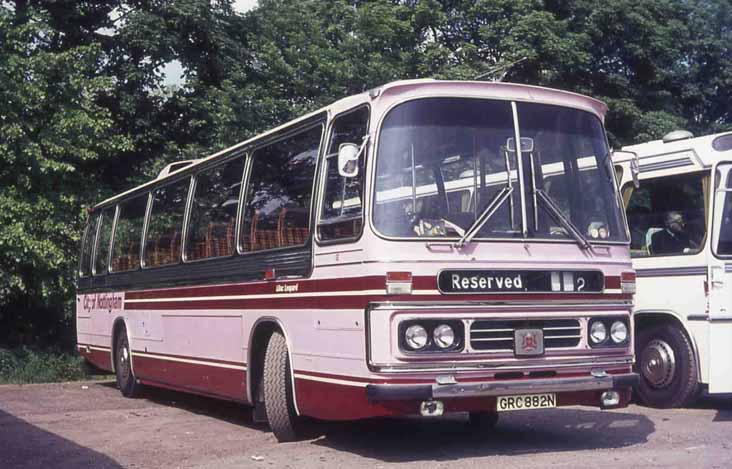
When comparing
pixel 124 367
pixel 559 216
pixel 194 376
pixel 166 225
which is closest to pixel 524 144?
pixel 559 216

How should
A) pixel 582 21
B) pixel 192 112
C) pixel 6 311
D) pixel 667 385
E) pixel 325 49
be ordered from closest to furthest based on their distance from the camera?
pixel 667 385, pixel 6 311, pixel 192 112, pixel 325 49, pixel 582 21

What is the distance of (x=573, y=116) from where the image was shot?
9.52m

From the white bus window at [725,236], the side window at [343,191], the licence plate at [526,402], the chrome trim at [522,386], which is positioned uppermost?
the side window at [343,191]

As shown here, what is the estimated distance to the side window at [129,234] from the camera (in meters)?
15.2

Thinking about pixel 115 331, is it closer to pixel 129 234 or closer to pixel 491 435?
pixel 129 234

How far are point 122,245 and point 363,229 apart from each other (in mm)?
8539

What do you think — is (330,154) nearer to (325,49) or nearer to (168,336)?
(168,336)

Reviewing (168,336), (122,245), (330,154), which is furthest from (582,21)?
(330,154)

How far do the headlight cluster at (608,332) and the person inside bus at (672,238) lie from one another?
11.9 feet

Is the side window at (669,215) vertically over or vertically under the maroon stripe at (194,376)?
over

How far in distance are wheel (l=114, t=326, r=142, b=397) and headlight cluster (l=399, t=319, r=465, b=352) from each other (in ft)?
26.2

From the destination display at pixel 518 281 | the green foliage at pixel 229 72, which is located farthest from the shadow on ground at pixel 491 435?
the green foliage at pixel 229 72

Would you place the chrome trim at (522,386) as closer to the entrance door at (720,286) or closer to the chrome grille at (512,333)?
the chrome grille at (512,333)

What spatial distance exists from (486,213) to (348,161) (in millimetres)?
1251
